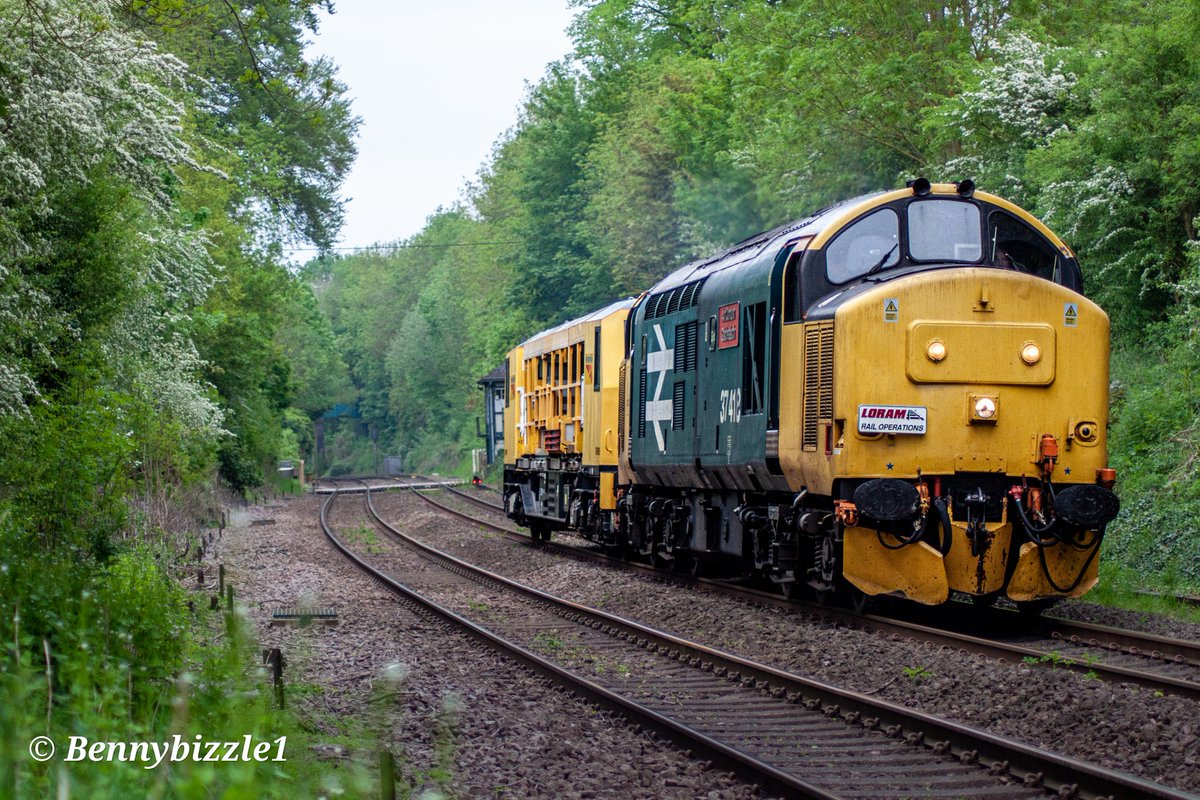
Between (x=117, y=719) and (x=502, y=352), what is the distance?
5648cm

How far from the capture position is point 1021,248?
1239 centimetres

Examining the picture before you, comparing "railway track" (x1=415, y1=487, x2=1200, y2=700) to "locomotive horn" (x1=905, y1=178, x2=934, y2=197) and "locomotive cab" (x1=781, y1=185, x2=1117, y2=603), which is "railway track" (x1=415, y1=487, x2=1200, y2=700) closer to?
"locomotive cab" (x1=781, y1=185, x2=1117, y2=603)

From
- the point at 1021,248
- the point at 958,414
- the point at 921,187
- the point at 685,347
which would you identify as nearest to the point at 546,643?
the point at 958,414

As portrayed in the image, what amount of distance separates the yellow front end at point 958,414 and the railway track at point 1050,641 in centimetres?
38

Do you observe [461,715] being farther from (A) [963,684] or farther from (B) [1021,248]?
(B) [1021,248]

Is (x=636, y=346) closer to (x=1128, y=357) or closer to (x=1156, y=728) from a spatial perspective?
(x=1128, y=357)

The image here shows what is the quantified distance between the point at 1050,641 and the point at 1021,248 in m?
3.67

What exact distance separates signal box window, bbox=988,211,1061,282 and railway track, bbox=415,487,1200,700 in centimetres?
322

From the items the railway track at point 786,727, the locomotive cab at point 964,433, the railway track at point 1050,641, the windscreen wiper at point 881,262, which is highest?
the windscreen wiper at point 881,262

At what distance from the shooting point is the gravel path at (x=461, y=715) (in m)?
7.28

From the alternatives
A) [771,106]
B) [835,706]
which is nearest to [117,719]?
[835,706]

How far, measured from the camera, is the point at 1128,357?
2175cm

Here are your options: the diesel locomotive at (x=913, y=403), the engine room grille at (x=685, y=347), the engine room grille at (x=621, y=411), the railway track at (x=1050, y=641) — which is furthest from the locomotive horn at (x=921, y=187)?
the engine room grille at (x=621, y=411)

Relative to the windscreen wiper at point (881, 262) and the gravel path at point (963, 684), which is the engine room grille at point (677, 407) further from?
the windscreen wiper at point (881, 262)
